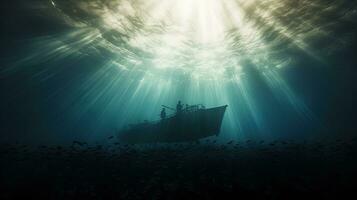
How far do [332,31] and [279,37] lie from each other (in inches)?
186

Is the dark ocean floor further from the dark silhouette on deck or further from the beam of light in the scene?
the beam of light

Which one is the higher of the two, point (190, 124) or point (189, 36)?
point (189, 36)

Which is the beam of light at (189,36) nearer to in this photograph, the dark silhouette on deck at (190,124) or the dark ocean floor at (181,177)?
the dark silhouette on deck at (190,124)

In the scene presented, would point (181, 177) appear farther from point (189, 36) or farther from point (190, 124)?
point (189, 36)

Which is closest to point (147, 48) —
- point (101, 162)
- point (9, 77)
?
point (101, 162)

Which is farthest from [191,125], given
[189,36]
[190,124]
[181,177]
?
[181,177]

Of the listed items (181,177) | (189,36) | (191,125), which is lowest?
(181,177)

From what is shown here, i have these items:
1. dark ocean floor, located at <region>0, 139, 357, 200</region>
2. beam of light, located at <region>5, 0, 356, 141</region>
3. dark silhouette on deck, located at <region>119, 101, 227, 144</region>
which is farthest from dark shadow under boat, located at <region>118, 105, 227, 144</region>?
dark ocean floor, located at <region>0, 139, 357, 200</region>

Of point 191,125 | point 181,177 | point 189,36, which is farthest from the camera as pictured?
point 189,36

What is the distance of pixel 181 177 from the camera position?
8.67m

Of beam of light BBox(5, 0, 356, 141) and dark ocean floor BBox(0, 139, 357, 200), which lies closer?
dark ocean floor BBox(0, 139, 357, 200)

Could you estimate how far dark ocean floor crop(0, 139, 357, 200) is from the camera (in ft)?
23.3

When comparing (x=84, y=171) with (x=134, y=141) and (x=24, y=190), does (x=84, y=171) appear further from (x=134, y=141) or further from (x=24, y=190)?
(x=134, y=141)

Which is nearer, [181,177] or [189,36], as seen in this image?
[181,177]
